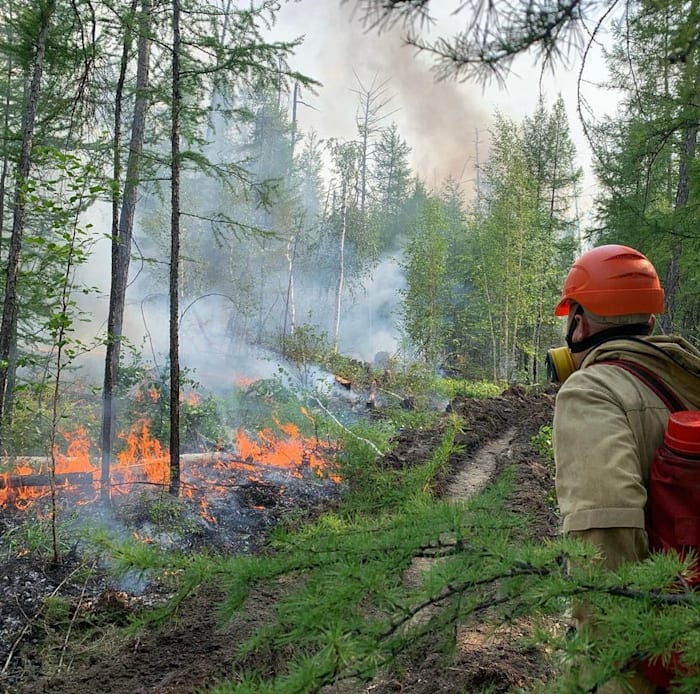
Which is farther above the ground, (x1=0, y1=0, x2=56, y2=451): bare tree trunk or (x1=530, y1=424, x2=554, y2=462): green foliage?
(x1=0, y1=0, x2=56, y2=451): bare tree trunk

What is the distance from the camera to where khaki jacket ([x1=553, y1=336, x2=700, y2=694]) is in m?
1.53

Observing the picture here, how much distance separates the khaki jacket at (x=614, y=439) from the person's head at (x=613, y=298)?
0.56 ft

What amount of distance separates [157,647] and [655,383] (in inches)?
187

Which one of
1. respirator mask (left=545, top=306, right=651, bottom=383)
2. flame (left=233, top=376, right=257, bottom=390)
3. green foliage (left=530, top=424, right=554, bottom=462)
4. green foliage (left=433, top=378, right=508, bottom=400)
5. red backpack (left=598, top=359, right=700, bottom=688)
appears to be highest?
respirator mask (left=545, top=306, right=651, bottom=383)

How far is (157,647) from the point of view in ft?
15.5

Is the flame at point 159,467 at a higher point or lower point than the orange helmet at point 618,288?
lower

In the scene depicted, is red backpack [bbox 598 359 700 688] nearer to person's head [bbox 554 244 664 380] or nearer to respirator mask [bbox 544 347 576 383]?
person's head [bbox 554 244 664 380]

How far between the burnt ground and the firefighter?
1.31 m

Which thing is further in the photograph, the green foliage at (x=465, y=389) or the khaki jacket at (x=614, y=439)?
the green foliage at (x=465, y=389)

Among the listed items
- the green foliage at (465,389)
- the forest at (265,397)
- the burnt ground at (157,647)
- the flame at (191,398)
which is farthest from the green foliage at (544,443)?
the green foliage at (465,389)

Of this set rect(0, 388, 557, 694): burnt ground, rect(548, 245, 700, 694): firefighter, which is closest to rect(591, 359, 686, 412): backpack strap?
rect(548, 245, 700, 694): firefighter

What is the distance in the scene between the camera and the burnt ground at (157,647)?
3.88 meters

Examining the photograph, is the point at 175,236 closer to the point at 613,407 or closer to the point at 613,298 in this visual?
the point at 613,298

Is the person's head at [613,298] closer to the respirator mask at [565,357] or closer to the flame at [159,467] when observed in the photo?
the respirator mask at [565,357]
